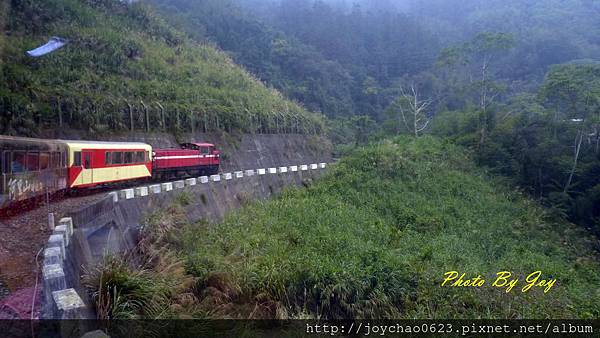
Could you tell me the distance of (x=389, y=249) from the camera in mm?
14305

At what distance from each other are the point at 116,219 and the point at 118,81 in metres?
12.4

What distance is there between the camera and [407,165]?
79.7ft

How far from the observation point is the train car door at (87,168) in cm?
1339

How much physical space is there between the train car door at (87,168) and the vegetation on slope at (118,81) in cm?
330

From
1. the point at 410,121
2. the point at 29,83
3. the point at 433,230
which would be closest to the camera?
the point at 29,83

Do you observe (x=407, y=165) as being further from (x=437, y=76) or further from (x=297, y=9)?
(x=297, y=9)

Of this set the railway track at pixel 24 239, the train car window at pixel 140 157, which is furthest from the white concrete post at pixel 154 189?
the train car window at pixel 140 157

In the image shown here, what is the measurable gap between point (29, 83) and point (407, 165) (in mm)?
16880

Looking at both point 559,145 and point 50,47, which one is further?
point 559,145

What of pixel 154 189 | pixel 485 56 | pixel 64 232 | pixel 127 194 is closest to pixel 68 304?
pixel 64 232

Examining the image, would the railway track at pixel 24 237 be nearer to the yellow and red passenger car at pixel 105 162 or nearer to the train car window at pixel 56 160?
the yellow and red passenger car at pixel 105 162

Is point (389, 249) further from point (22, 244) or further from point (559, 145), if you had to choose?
point (559, 145)

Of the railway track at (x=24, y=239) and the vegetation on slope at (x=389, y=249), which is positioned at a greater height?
the railway track at (x=24, y=239)

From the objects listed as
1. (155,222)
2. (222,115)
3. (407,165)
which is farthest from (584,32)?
(155,222)
